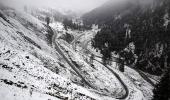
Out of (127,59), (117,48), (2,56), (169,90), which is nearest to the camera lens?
(2,56)

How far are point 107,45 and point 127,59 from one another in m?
34.5

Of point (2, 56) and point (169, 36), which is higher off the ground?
point (169, 36)

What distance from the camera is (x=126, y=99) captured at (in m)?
52.3

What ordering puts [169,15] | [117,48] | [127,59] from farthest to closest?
[169,15] < [117,48] < [127,59]

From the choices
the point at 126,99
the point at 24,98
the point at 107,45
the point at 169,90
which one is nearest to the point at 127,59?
the point at 107,45

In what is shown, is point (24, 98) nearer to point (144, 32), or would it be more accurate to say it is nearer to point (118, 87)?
point (118, 87)

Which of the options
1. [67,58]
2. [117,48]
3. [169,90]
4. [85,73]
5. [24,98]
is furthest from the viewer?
[117,48]

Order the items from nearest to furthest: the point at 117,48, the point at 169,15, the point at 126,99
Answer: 1. the point at 126,99
2. the point at 117,48
3. the point at 169,15

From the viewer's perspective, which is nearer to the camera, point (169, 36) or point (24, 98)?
point (24, 98)

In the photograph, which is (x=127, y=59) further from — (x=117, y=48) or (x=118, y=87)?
(x=118, y=87)

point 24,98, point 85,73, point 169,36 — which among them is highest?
point 169,36

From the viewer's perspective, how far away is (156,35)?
159 metres

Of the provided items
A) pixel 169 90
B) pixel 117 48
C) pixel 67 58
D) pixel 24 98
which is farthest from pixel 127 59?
pixel 24 98

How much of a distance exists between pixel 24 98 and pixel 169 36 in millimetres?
166139
